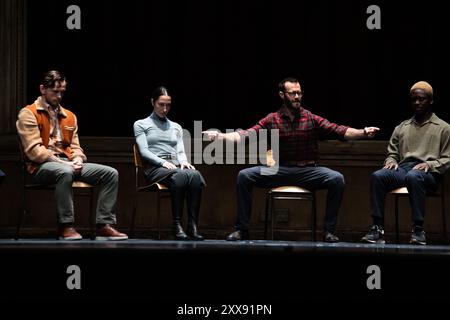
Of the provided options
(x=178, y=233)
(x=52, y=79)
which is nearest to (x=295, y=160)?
(x=178, y=233)

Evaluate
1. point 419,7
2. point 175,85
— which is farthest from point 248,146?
point 419,7

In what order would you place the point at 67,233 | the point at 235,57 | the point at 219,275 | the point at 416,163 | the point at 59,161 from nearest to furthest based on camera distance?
1. the point at 219,275
2. the point at 67,233
3. the point at 59,161
4. the point at 416,163
5. the point at 235,57

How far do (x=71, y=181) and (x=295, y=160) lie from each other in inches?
63.0

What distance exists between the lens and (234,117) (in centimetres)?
754

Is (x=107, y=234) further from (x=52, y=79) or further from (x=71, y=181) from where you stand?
(x=52, y=79)

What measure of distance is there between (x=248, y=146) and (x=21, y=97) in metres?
1.95

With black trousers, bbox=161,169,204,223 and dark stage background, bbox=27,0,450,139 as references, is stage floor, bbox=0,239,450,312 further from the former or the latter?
dark stage background, bbox=27,0,450,139

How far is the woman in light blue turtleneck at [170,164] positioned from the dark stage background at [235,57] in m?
1.08

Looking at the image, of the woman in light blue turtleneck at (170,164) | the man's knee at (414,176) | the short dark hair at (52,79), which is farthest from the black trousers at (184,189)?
the man's knee at (414,176)

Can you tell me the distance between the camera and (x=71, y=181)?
584cm

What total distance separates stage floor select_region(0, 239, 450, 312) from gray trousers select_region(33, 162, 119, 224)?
1.01 meters

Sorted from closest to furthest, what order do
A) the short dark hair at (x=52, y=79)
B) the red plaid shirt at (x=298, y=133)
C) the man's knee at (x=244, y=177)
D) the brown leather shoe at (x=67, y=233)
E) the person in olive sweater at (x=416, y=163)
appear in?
the brown leather shoe at (x=67, y=233) < the person in olive sweater at (x=416, y=163) < the short dark hair at (x=52, y=79) < the man's knee at (x=244, y=177) < the red plaid shirt at (x=298, y=133)

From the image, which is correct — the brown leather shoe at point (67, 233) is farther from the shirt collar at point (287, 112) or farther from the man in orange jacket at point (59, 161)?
the shirt collar at point (287, 112)

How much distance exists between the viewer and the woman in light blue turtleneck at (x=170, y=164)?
610cm
